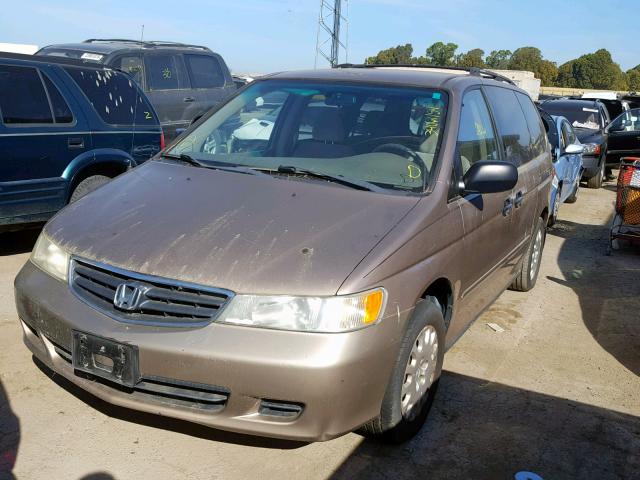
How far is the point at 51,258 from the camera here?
10.7ft

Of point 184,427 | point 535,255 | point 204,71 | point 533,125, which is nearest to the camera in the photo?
point 184,427

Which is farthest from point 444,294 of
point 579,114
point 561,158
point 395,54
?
point 395,54

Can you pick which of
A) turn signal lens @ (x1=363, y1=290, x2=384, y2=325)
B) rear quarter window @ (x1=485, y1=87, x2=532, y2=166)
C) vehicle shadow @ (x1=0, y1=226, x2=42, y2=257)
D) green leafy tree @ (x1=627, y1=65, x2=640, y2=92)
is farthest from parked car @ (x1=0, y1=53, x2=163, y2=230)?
green leafy tree @ (x1=627, y1=65, x2=640, y2=92)

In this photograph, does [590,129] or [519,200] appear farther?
[590,129]

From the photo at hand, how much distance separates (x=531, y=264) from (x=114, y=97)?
14.2 ft

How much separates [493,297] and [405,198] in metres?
1.70

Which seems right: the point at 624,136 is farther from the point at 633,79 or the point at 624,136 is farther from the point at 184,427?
the point at 633,79

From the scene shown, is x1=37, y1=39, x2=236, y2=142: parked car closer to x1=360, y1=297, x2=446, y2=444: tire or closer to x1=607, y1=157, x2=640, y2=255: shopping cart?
x1=607, y1=157, x2=640, y2=255: shopping cart

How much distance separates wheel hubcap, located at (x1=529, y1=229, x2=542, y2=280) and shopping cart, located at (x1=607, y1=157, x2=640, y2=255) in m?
1.94

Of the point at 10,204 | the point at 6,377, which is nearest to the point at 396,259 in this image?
the point at 6,377

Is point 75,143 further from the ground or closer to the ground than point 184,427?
further from the ground

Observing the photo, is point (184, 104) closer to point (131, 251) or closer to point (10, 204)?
point (10, 204)

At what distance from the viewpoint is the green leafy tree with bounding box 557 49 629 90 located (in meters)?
111

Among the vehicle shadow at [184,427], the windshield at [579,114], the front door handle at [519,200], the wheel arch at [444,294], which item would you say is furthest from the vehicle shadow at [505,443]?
the windshield at [579,114]
